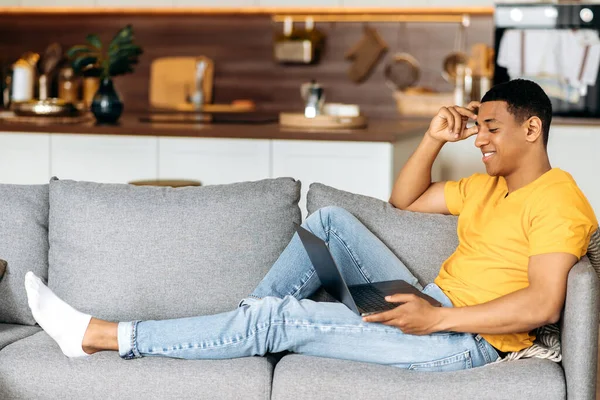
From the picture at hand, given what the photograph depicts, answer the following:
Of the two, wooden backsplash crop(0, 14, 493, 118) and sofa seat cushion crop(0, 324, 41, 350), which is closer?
sofa seat cushion crop(0, 324, 41, 350)

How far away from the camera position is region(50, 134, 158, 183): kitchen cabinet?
4.12 m

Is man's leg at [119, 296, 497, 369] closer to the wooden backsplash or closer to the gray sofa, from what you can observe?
the gray sofa

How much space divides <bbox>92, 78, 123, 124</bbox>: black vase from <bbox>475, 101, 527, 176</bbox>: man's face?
2.33 meters

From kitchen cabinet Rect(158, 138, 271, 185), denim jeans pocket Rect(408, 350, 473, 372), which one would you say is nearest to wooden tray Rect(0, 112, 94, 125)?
kitchen cabinet Rect(158, 138, 271, 185)

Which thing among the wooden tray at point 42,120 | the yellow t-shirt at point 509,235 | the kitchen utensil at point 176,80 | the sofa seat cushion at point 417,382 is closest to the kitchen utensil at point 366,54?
the kitchen utensil at point 176,80

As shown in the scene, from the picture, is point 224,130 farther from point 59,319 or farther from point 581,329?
point 581,329

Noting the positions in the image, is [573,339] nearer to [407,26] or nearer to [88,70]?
[88,70]

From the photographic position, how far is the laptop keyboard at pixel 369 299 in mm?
2297

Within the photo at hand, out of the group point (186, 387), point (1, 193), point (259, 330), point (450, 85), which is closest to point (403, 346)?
point (259, 330)

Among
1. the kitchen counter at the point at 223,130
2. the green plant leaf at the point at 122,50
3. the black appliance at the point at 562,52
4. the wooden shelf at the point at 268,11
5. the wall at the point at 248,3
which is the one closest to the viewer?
the kitchen counter at the point at 223,130

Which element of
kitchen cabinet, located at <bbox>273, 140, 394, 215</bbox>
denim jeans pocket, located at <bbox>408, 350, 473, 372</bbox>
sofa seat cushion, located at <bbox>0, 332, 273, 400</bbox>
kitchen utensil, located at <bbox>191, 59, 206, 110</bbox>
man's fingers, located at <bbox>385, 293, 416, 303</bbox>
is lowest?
sofa seat cushion, located at <bbox>0, 332, 273, 400</bbox>

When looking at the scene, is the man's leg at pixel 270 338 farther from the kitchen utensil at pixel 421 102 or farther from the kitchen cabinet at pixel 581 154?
the kitchen utensil at pixel 421 102

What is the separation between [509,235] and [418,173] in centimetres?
44

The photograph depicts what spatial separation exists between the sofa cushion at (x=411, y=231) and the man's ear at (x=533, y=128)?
394 mm
